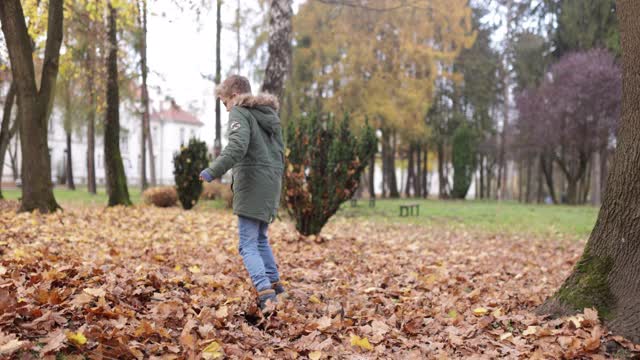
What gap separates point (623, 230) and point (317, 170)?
547 centimetres

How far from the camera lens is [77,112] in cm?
2633

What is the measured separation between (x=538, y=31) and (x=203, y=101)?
1693 cm

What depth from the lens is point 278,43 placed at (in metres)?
11.9

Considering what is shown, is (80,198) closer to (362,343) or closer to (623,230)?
(362,343)

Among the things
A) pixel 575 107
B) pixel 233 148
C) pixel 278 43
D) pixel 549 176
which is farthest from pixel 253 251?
pixel 549 176

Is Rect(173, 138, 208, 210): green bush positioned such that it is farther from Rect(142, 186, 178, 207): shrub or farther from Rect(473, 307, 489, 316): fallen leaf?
Rect(473, 307, 489, 316): fallen leaf

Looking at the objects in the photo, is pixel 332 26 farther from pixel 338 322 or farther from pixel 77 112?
pixel 338 322

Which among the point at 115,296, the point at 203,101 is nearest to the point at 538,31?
the point at 203,101

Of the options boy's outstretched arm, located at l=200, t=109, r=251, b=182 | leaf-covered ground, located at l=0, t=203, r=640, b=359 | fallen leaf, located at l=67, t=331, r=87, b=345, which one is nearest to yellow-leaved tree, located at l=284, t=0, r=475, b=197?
leaf-covered ground, located at l=0, t=203, r=640, b=359

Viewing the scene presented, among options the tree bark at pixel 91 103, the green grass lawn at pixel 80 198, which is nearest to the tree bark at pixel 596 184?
the green grass lawn at pixel 80 198

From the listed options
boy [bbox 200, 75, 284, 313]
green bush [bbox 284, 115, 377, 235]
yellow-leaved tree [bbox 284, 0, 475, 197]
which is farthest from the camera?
yellow-leaved tree [bbox 284, 0, 475, 197]

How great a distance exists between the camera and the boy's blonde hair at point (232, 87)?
423 cm

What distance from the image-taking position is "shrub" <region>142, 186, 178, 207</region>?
16891mm

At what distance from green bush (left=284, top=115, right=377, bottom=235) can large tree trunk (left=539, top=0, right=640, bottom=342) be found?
16.9ft
